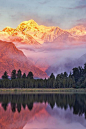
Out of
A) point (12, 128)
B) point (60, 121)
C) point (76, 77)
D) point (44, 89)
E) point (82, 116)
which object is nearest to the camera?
point (12, 128)

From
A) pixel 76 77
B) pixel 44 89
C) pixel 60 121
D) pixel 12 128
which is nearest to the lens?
pixel 12 128

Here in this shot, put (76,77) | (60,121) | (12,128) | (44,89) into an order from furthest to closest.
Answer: (76,77) < (44,89) < (60,121) < (12,128)

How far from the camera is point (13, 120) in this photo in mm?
42562

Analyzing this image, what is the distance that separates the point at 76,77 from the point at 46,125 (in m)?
160

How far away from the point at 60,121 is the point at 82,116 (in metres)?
5.98

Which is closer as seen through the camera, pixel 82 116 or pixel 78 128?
pixel 78 128

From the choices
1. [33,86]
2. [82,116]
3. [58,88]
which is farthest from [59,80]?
[82,116]

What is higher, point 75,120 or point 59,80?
point 59,80

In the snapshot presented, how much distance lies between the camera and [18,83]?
17300 cm

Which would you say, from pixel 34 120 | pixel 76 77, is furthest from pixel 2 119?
pixel 76 77

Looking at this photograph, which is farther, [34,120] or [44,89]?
[44,89]

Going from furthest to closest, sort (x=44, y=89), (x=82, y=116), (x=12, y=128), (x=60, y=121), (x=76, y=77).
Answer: (x=76, y=77) < (x=44, y=89) < (x=82, y=116) < (x=60, y=121) < (x=12, y=128)

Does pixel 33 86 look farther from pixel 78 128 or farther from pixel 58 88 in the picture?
pixel 78 128

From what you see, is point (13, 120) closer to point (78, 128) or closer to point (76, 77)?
point (78, 128)
